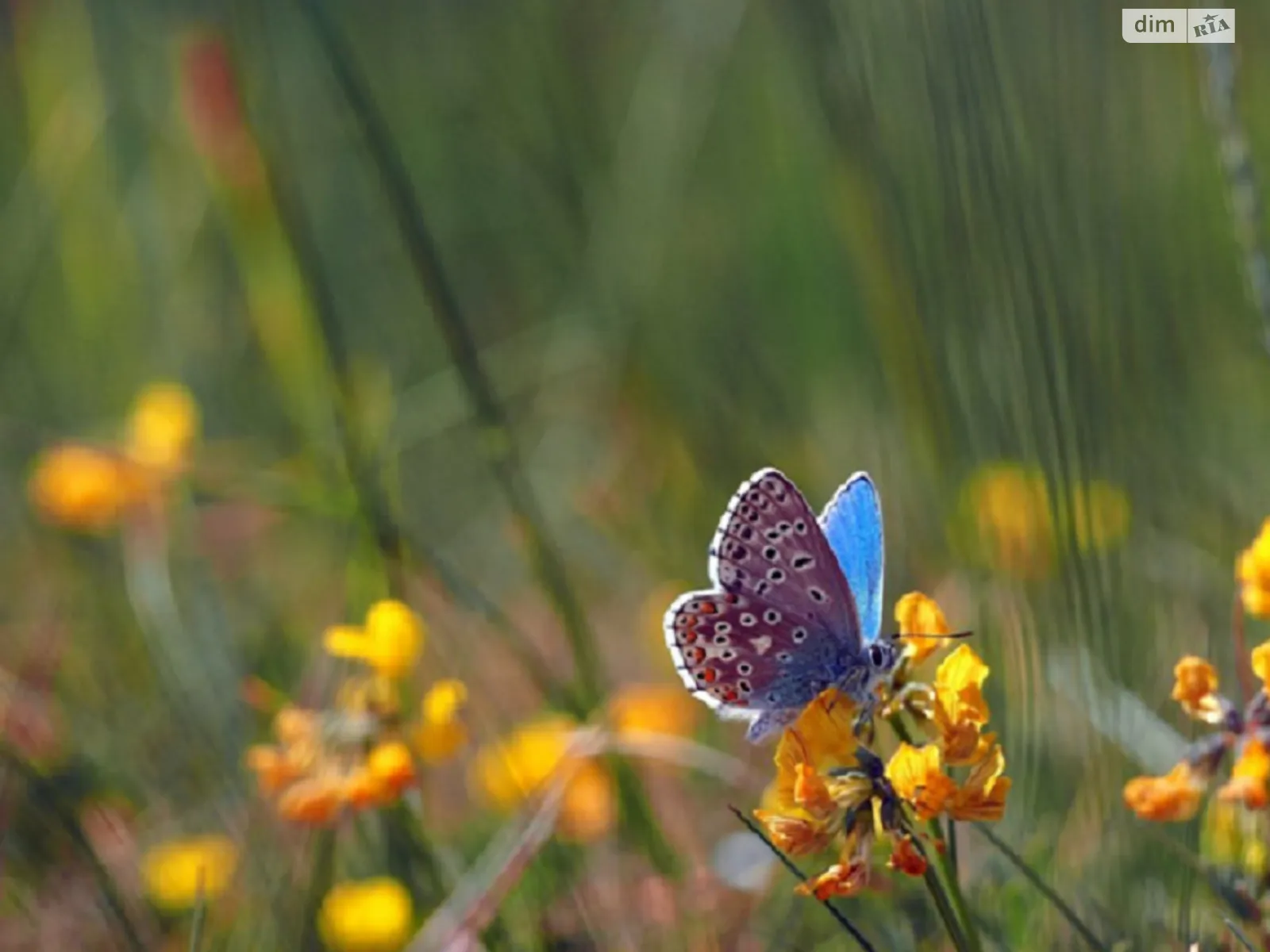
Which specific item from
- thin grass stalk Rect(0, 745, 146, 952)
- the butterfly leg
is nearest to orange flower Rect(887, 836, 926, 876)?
the butterfly leg

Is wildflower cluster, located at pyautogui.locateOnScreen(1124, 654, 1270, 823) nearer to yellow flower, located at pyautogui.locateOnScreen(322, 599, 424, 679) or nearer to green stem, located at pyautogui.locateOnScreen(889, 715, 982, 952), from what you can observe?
green stem, located at pyautogui.locateOnScreen(889, 715, 982, 952)

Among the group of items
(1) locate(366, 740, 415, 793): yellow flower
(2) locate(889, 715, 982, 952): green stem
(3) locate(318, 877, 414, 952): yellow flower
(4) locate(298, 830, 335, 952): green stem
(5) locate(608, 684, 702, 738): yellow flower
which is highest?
(1) locate(366, 740, 415, 793): yellow flower

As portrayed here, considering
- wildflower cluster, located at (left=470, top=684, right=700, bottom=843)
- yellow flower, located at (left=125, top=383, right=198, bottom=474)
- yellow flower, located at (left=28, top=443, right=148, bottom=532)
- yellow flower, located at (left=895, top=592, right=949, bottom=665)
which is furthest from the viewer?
yellow flower, located at (left=28, top=443, right=148, bottom=532)

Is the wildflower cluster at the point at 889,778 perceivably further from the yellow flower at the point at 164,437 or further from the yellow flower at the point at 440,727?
the yellow flower at the point at 164,437

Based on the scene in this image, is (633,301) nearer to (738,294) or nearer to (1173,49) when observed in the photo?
(738,294)

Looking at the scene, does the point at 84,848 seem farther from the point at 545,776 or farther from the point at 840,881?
the point at 840,881

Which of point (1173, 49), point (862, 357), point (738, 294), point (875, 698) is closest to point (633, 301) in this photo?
point (738, 294)
